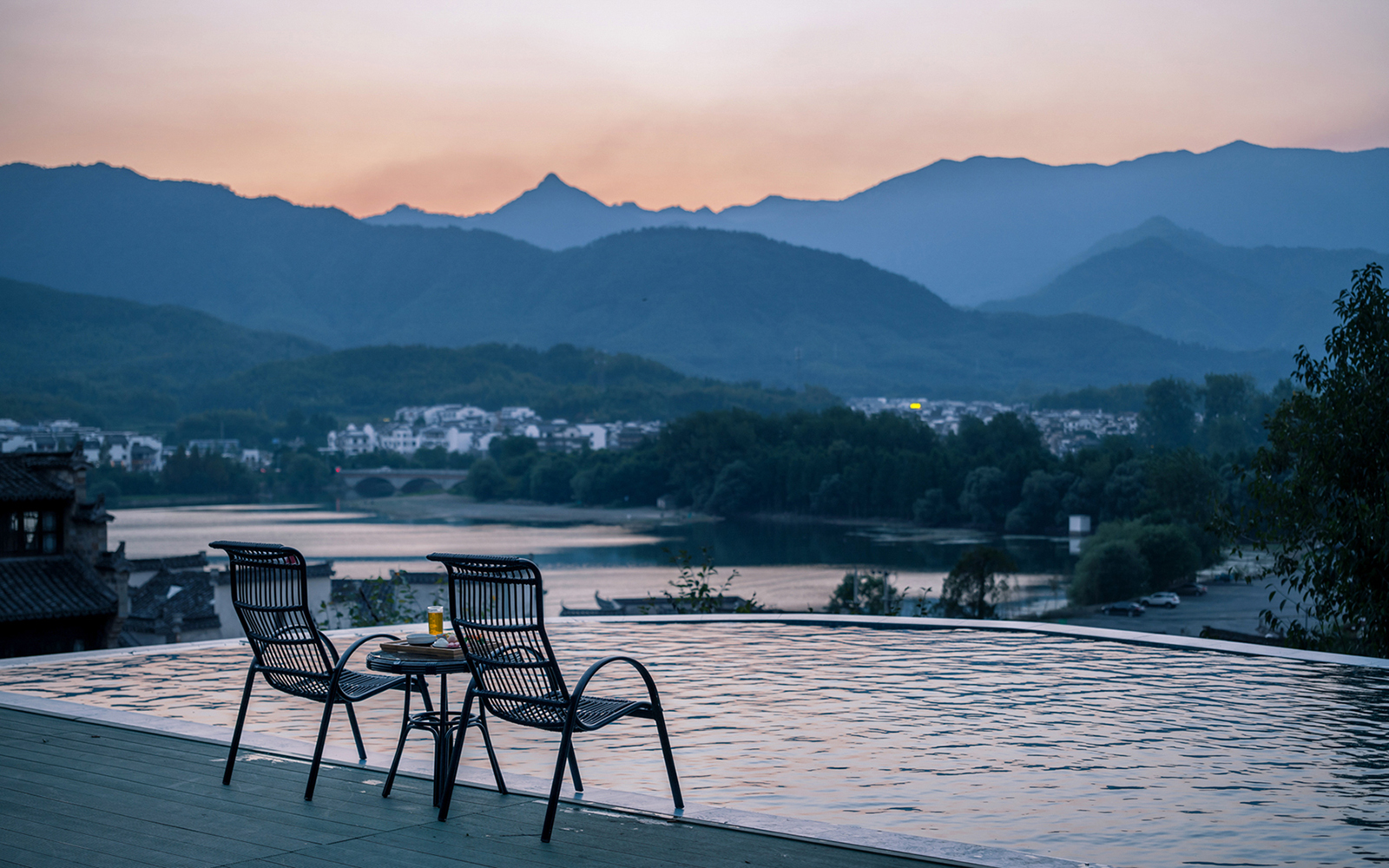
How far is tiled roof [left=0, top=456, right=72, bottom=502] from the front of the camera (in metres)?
20.1

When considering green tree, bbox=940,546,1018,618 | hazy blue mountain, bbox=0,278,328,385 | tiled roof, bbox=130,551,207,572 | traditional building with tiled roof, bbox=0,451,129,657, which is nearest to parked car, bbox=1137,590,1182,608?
green tree, bbox=940,546,1018,618

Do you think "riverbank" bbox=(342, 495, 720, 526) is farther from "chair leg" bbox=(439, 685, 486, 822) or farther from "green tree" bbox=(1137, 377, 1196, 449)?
"chair leg" bbox=(439, 685, 486, 822)

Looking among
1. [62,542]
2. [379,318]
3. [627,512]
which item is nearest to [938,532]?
[627,512]

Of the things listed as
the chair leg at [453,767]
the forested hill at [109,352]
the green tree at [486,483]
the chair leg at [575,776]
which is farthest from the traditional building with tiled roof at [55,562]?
the forested hill at [109,352]

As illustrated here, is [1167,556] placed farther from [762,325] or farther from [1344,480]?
[762,325]

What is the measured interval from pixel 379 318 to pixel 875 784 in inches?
7866

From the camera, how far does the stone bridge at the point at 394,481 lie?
283 feet

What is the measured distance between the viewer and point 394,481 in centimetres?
8644

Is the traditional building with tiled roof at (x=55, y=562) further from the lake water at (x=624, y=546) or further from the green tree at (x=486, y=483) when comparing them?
the green tree at (x=486, y=483)

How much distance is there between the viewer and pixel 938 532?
61.0m

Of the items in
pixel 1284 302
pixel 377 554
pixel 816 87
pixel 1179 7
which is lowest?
pixel 377 554

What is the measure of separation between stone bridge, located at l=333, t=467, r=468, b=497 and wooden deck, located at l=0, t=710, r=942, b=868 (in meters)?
83.5

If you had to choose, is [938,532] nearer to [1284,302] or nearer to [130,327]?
[130,327]

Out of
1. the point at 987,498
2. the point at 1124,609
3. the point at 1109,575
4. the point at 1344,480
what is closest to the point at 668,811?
the point at 1344,480
